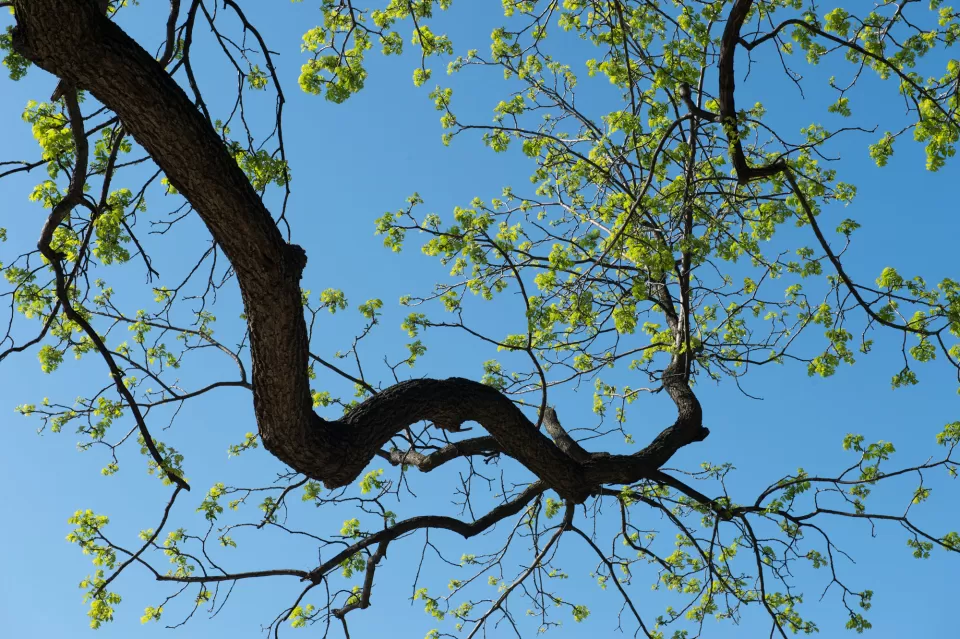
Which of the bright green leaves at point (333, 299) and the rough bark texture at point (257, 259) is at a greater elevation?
the bright green leaves at point (333, 299)

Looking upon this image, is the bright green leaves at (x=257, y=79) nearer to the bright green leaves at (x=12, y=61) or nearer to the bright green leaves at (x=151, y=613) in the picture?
the bright green leaves at (x=12, y=61)

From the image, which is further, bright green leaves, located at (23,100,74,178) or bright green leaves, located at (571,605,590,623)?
bright green leaves, located at (571,605,590,623)

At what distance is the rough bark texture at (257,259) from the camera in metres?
3.65

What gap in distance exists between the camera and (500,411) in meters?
5.80

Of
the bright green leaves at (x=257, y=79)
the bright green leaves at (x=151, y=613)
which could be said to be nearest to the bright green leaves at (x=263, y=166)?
the bright green leaves at (x=257, y=79)

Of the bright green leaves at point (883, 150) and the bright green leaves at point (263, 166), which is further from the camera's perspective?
the bright green leaves at point (883, 150)

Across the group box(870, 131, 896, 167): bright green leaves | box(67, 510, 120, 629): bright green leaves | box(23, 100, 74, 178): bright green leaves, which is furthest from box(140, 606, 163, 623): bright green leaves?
box(870, 131, 896, 167): bright green leaves

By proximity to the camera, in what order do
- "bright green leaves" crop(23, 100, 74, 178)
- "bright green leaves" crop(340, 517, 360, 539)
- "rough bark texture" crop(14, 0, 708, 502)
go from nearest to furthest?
"rough bark texture" crop(14, 0, 708, 502) → "bright green leaves" crop(23, 100, 74, 178) → "bright green leaves" crop(340, 517, 360, 539)

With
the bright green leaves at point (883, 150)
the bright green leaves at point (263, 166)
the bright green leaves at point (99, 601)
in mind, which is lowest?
the bright green leaves at point (99, 601)

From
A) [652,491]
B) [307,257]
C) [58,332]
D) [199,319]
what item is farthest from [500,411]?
[58,332]

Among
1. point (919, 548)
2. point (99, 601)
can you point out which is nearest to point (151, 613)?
point (99, 601)

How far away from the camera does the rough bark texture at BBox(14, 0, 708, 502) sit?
365 cm

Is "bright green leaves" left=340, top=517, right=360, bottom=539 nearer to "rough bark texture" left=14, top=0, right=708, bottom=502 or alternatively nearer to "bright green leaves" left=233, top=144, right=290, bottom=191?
"rough bark texture" left=14, top=0, right=708, bottom=502

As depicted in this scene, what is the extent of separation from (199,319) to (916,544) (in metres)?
6.46
